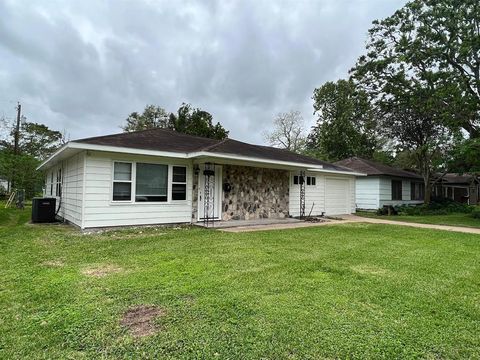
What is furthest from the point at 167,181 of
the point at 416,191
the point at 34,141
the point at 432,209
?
the point at 34,141

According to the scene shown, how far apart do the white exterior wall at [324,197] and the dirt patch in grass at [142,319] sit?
402 inches

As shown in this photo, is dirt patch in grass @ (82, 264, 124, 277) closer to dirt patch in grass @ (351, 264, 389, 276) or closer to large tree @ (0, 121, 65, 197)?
dirt patch in grass @ (351, 264, 389, 276)

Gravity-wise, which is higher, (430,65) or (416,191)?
(430,65)

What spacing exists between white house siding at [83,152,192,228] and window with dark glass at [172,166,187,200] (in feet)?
0.61

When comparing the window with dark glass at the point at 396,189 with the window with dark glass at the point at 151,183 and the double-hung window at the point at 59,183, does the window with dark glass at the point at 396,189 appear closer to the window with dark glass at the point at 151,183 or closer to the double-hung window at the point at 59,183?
the window with dark glass at the point at 151,183

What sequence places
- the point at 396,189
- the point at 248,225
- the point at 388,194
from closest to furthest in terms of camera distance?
1. the point at 248,225
2. the point at 388,194
3. the point at 396,189

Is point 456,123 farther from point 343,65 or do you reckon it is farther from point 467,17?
point 343,65

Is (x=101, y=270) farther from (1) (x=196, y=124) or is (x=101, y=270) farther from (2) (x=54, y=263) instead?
(1) (x=196, y=124)

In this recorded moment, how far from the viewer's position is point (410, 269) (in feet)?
15.5

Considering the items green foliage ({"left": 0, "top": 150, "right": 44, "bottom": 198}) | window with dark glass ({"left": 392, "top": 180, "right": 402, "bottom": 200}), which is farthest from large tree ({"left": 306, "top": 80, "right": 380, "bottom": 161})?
green foliage ({"left": 0, "top": 150, "right": 44, "bottom": 198})

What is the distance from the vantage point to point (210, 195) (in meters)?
10.2

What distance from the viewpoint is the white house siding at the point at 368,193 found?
1784 cm

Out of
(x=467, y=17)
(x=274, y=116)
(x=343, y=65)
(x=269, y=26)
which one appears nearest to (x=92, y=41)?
(x=269, y=26)

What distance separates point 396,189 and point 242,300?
1889 centimetres
